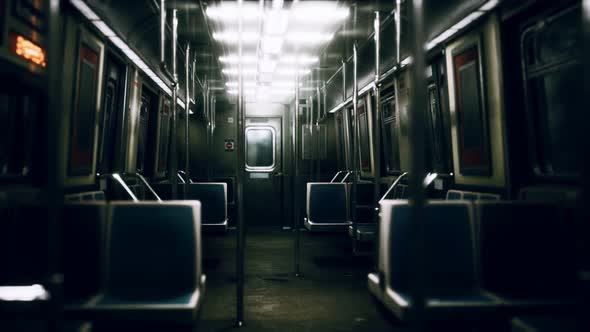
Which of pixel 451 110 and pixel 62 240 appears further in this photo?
pixel 451 110

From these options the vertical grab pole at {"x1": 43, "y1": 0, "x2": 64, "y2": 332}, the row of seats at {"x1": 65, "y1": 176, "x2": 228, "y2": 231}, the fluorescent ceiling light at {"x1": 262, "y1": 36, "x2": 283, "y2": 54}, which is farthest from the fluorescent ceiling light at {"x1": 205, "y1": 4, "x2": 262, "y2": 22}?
the vertical grab pole at {"x1": 43, "y1": 0, "x2": 64, "y2": 332}

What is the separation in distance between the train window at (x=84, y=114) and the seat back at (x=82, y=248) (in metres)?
1.26

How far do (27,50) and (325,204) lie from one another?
4449 millimetres

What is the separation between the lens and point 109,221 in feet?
7.81

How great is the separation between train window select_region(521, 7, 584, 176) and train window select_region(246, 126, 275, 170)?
6.90 meters

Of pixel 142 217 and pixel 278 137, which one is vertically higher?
pixel 278 137

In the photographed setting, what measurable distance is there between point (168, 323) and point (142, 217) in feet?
1.82

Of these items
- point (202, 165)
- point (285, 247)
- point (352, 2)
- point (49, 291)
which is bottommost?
point (285, 247)

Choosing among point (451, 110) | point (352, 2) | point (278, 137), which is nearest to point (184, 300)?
point (451, 110)

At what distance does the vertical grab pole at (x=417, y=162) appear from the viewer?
4.31 ft

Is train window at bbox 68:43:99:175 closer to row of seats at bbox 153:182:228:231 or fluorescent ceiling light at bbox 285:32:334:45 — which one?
row of seats at bbox 153:182:228:231

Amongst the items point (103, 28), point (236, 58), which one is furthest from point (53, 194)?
point (236, 58)

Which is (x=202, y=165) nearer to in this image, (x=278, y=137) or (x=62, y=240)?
(x=278, y=137)

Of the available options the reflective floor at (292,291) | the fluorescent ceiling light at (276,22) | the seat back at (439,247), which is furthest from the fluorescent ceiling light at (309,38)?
the seat back at (439,247)
